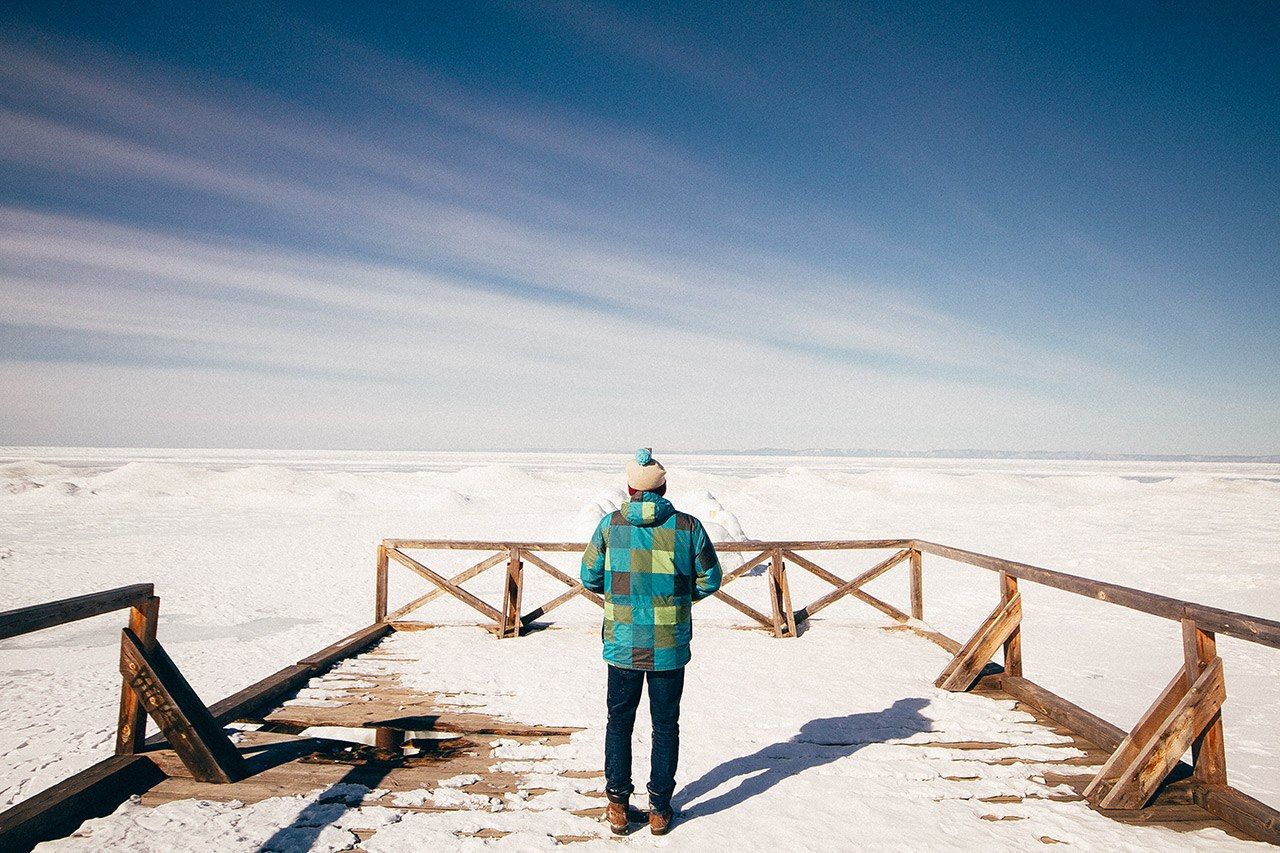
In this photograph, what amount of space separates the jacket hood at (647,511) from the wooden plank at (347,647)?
4.63 meters

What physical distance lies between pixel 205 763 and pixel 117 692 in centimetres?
584

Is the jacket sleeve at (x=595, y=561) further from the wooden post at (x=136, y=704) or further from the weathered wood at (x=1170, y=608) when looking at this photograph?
the weathered wood at (x=1170, y=608)

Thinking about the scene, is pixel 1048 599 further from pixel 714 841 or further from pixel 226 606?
pixel 226 606

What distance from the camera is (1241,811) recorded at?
385 centimetres

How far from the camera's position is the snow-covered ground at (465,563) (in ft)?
26.7

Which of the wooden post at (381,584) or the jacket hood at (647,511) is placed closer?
the jacket hood at (647,511)

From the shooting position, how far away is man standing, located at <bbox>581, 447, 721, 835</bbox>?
3799 mm

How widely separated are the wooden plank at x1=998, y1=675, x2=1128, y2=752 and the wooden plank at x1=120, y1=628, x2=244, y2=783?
20.8 ft

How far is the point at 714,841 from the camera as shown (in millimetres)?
3799

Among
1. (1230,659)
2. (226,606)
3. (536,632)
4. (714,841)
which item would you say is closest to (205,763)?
(714,841)

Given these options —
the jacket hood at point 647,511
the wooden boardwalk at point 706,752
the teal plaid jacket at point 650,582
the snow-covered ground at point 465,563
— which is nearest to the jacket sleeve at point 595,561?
the teal plaid jacket at point 650,582

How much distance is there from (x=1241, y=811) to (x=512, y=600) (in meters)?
7.01

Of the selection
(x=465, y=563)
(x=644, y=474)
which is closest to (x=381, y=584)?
(x=644, y=474)

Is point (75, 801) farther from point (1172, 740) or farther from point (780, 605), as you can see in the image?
point (780, 605)
